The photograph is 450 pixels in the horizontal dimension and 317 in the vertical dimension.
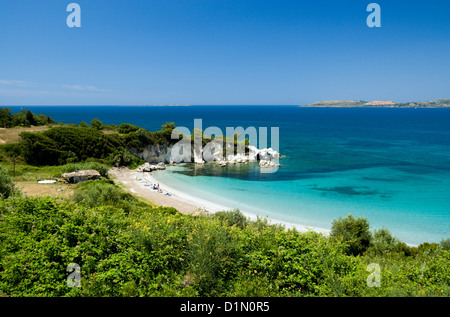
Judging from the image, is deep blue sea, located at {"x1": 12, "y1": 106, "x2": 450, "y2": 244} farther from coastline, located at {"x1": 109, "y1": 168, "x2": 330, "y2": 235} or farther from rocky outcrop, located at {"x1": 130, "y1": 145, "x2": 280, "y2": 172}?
rocky outcrop, located at {"x1": 130, "y1": 145, "x2": 280, "y2": 172}

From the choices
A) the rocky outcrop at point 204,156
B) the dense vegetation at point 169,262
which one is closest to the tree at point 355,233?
the dense vegetation at point 169,262

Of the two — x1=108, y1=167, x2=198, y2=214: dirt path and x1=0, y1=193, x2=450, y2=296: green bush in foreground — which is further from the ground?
x1=0, y1=193, x2=450, y2=296: green bush in foreground

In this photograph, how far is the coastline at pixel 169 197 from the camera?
24897 millimetres

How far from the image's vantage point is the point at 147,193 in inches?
1244

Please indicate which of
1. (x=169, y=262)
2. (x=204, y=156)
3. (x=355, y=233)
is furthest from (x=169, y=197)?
(x=169, y=262)

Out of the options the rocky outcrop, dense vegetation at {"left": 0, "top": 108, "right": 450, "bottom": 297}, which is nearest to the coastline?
the rocky outcrop

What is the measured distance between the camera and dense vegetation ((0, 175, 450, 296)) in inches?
226

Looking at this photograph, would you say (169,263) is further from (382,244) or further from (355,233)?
(382,244)

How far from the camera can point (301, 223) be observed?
24172mm

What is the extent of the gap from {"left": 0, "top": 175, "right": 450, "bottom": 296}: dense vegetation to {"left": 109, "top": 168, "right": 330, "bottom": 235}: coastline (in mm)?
14973

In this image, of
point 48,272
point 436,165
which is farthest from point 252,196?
point 436,165

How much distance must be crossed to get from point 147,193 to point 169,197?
307cm

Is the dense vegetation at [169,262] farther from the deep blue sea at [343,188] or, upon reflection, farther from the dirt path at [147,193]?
the deep blue sea at [343,188]

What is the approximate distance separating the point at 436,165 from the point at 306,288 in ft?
183
